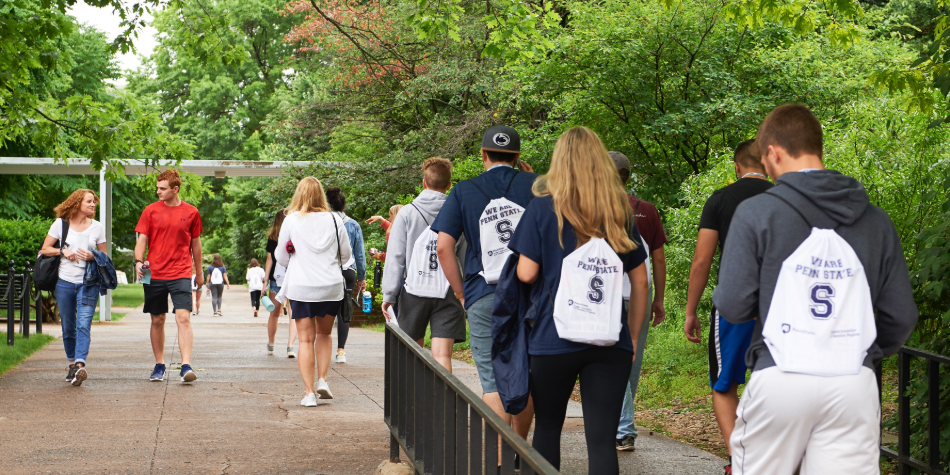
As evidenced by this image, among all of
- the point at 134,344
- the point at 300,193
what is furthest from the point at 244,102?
the point at 300,193

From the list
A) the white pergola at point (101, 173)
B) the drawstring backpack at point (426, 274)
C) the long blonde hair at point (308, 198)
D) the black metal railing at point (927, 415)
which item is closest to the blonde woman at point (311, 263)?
the long blonde hair at point (308, 198)

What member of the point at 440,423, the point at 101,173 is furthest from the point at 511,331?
the point at 101,173

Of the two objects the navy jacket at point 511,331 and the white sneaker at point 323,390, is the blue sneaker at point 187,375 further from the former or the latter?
the navy jacket at point 511,331

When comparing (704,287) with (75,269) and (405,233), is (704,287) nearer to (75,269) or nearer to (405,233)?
(405,233)

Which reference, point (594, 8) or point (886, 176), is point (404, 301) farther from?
point (594, 8)

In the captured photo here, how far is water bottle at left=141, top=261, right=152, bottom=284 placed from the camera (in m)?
8.12

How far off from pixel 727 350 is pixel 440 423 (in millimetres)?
1502

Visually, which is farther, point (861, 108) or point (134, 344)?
point (134, 344)

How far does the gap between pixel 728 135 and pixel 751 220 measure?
33.1 ft

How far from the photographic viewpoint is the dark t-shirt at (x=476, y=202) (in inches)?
177

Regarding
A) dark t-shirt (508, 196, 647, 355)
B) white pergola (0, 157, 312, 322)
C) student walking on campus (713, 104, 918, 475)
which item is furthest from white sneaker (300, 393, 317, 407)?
white pergola (0, 157, 312, 322)

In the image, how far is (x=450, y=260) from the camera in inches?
183

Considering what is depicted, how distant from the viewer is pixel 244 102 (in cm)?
4575

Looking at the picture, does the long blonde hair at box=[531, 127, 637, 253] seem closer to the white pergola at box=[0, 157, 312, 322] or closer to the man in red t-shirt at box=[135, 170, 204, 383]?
the man in red t-shirt at box=[135, 170, 204, 383]
